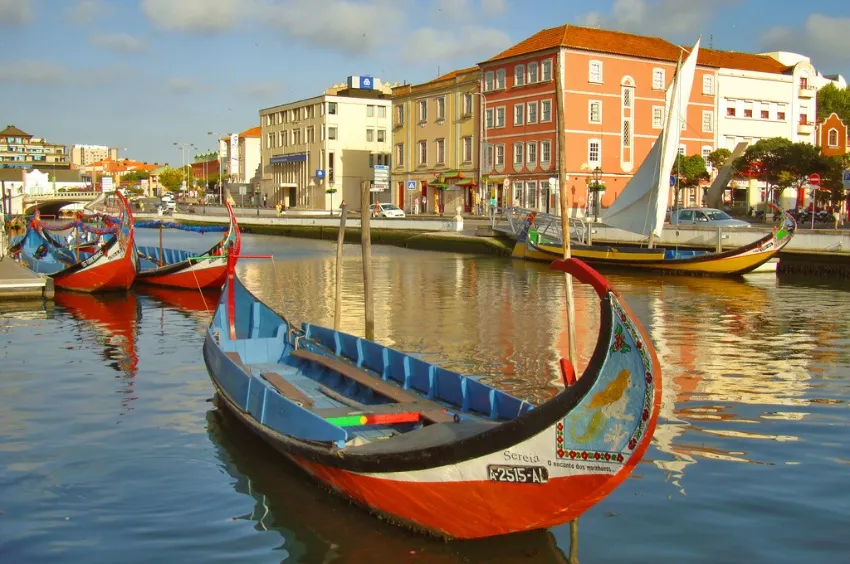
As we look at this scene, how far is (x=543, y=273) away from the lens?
1524 inches

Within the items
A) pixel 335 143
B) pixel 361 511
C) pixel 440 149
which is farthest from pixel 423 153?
pixel 361 511

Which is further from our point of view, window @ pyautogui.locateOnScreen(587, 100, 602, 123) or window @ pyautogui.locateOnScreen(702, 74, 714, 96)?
window @ pyautogui.locateOnScreen(702, 74, 714, 96)

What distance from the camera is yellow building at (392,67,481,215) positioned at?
70438 mm

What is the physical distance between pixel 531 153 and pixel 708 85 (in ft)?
48.6

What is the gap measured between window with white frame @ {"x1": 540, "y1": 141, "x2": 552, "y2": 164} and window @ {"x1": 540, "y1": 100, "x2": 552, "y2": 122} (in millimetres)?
1669

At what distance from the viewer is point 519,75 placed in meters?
64.4

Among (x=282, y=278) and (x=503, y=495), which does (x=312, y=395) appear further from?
(x=282, y=278)

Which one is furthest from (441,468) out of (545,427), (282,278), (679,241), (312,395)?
(679,241)

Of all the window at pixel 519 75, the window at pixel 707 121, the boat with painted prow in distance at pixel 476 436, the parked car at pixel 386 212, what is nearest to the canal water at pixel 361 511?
the boat with painted prow in distance at pixel 476 436

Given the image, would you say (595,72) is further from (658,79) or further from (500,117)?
(500,117)

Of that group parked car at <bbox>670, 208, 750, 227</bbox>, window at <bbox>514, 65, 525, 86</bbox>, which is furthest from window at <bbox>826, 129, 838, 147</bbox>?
parked car at <bbox>670, 208, 750, 227</bbox>

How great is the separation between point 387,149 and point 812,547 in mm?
91925

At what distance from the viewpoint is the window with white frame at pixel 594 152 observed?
6159 cm

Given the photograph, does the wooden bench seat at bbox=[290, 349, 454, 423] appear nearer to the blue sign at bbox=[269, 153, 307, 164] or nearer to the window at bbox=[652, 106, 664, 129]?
the window at bbox=[652, 106, 664, 129]
